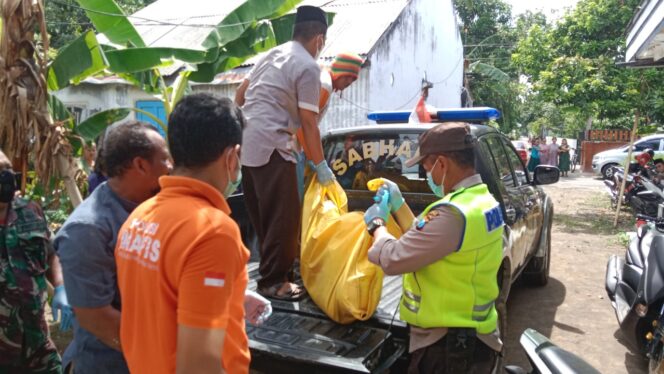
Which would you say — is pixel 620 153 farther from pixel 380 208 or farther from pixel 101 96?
pixel 380 208

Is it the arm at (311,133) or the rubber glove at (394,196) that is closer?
the rubber glove at (394,196)

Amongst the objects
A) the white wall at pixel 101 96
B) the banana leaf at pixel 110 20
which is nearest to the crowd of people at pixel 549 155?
the white wall at pixel 101 96

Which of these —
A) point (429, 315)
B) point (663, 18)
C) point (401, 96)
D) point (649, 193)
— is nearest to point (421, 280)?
point (429, 315)

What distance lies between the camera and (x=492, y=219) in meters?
2.21

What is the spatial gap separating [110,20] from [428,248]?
4.38 m

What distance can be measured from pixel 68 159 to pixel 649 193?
329 inches

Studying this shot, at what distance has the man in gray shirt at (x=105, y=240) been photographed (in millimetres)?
1771

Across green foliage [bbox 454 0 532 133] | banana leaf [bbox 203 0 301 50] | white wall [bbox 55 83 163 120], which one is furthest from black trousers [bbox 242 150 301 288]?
green foliage [bbox 454 0 532 133]

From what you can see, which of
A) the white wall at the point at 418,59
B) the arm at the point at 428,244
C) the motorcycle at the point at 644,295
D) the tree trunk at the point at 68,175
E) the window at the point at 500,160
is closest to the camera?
the arm at the point at 428,244

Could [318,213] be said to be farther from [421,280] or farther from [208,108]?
[208,108]

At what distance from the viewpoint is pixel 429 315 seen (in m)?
2.21

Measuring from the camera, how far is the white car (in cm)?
1650

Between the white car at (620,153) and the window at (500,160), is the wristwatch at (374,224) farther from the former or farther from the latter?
the white car at (620,153)

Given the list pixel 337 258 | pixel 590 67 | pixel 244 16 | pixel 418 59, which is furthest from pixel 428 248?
pixel 418 59
